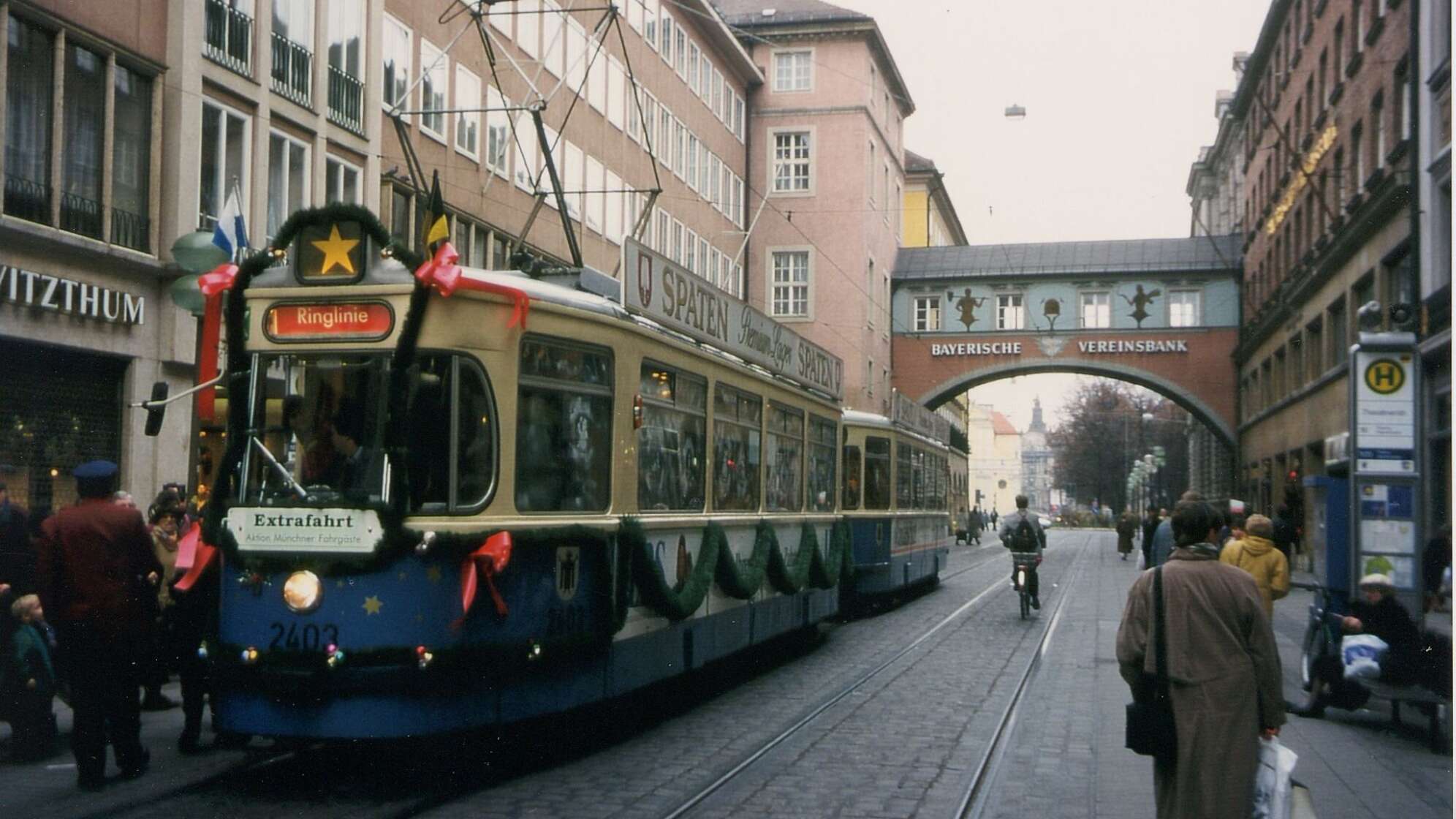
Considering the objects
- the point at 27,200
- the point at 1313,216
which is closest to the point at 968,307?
Result: the point at 1313,216

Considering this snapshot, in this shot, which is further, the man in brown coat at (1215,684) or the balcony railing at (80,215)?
the balcony railing at (80,215)

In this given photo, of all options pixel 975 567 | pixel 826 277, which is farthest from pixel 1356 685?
pixel 826 277

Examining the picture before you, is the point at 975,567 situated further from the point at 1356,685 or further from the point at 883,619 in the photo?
the point at 1356,685

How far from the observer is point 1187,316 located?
5597cm

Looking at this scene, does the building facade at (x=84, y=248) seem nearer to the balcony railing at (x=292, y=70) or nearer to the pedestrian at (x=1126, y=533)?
the balcony railing at (x=292, y=70)

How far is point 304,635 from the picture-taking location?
8398 millimetres

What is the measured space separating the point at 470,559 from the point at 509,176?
24514mm

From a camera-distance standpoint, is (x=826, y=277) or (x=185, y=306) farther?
(x=826, y=277)

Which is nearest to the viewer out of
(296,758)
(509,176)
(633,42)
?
(296,758)

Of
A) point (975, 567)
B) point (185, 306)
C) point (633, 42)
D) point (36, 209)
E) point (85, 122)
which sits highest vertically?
point (633, 42)

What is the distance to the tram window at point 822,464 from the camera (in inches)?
647

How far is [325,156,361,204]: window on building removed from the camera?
Result: 24.6 meters

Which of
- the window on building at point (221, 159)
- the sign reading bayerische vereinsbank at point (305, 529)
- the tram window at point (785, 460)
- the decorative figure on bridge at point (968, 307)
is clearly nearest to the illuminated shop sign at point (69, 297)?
the window on building at point (221, 159)

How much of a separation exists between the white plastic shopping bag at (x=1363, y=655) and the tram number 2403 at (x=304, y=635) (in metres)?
7.10
